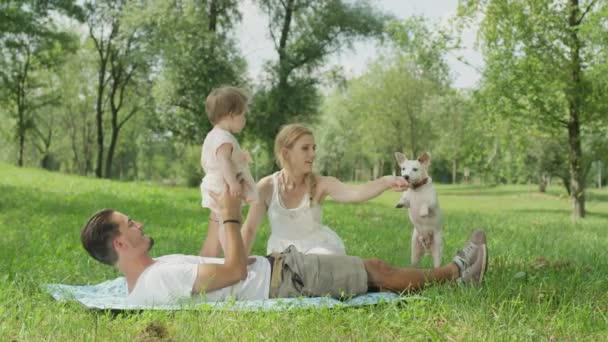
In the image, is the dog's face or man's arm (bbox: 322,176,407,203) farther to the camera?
the dog's face

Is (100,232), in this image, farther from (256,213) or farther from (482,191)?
(482,191)

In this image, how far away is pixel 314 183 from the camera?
5.70 metres

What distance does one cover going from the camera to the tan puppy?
581cm

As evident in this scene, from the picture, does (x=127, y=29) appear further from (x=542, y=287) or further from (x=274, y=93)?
(x=542, y=287)

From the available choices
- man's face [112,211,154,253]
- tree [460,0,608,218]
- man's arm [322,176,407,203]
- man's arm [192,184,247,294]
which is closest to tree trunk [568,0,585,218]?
tree [460,0,608,218]

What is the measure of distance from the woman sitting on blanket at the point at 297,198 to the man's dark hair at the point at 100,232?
4.76 ft

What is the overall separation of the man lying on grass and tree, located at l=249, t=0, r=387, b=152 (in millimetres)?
21335

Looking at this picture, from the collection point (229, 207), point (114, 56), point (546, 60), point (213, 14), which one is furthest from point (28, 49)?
point (229, 207)

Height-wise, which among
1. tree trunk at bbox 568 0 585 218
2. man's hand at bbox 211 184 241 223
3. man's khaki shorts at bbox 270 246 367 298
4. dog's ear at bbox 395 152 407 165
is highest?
tree trunk at bbox 568 0 585 218

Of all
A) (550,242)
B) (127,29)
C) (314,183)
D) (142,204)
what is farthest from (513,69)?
(127,29)

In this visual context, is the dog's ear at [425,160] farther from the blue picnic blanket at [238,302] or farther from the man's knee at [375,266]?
the blue picnic blanket at [238,302]

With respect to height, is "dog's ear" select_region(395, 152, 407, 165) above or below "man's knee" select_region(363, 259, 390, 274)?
above

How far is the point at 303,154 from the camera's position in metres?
5.52

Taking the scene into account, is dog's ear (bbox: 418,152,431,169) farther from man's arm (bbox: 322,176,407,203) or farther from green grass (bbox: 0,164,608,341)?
green grass (bbox: 0,164,608,341)
